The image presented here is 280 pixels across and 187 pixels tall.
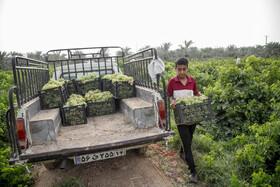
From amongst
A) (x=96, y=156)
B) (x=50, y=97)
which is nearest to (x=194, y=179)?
(x=96, y=156)

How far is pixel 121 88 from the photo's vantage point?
4688 millimetres

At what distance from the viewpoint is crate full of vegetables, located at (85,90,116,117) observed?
4.53m

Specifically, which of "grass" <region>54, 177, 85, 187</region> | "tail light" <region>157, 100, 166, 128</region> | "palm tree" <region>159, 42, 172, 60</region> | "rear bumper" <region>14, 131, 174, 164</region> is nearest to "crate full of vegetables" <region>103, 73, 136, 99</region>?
"tail light" <region>157, 100, 166, 128</region>

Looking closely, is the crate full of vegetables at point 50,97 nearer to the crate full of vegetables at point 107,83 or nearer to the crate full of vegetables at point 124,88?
the crate full of vegetables at point 124,88

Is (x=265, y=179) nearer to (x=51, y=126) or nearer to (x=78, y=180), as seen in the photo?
(x=78, y=180)

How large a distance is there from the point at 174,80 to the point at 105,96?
1.87 m

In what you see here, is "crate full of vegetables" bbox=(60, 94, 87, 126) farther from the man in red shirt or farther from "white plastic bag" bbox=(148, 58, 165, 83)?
the man in red shirt

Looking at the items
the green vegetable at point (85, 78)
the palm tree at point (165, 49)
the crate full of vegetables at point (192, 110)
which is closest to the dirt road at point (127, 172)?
the crate full of vegetables at point (192, 110)

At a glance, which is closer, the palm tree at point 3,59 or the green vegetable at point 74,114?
the green vegetable at point 74,114

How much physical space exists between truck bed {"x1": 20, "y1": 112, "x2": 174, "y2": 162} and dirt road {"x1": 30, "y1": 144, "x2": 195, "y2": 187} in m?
0.79

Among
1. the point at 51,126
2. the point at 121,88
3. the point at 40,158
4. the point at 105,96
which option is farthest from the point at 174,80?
the point at 40,158

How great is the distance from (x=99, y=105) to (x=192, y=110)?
2.24 m

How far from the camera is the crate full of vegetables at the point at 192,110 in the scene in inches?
126

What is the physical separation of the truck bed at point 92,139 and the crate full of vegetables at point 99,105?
1.73 ft
